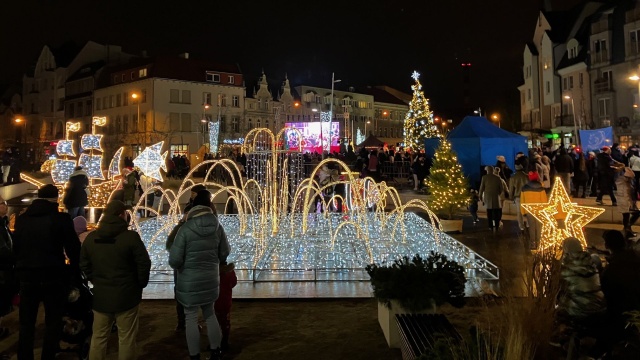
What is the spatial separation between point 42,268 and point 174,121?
5623 centimetres

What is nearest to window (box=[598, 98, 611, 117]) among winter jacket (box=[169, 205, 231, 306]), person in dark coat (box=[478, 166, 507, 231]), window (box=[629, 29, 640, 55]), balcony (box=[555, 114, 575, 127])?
balcony (box=[555, 114, 575, 127])

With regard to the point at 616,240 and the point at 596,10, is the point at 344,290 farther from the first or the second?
the point at 596,10

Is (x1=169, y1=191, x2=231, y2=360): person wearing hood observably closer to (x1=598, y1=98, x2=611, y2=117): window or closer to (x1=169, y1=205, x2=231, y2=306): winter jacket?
(x1=169, y1=205, x2=231, y2=306): winter jacket

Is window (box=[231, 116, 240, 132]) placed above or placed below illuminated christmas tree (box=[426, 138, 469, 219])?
above

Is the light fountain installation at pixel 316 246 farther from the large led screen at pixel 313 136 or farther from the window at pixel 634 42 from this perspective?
Result: the window at pixel 634 42

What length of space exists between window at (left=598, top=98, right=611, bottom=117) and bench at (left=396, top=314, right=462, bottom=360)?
4614cm

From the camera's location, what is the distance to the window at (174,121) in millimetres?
58469

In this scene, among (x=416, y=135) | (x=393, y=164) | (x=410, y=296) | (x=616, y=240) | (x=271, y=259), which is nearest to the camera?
(x=616, y=240)

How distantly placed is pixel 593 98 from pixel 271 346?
4839cm

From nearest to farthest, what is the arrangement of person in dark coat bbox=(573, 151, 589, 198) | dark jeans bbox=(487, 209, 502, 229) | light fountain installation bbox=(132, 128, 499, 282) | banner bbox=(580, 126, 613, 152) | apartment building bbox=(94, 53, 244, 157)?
light fountain installation bbox=(132, 128, 499, 282)
dark jeans bbox=(487, 209, 502, 229)
person in dark coat bbox=(573, 151, 589, 198)
banner bbox=(580, 126, 613, 152)
apartment building bbox=(94, 53, 244, 157)

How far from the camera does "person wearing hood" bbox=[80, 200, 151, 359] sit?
4773 millimetres

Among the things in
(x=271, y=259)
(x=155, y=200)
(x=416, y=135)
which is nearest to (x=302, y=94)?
(x=416, y=135)

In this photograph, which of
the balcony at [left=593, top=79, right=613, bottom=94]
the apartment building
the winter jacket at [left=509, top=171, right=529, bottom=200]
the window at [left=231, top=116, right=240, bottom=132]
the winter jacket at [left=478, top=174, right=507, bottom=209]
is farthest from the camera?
the window at [left=231, top=116, right=240, bottom=132]

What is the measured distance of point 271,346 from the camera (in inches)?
234
